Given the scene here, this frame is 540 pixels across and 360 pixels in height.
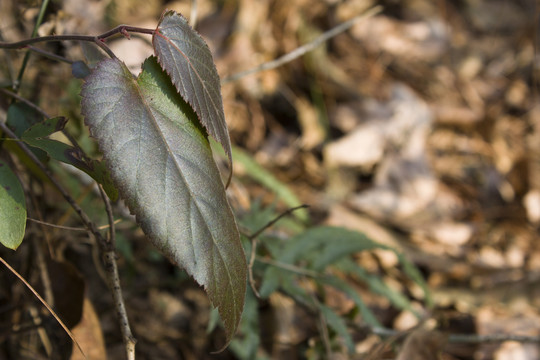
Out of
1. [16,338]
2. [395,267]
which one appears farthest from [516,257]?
[16,338]

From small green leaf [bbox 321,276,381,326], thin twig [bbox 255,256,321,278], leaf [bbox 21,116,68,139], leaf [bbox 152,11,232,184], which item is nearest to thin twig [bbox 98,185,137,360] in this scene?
leaf [bbox 21,116,68,139]

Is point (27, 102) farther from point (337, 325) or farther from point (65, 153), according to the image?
point (337, 325)

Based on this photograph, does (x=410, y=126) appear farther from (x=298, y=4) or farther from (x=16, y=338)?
(x=16, y=338)

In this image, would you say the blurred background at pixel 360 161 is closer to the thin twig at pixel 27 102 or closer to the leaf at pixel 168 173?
the thin twig at pixel 27 102

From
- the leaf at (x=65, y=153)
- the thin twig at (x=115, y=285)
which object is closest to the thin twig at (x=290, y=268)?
Result: the thin twig at (x=115, y=285)

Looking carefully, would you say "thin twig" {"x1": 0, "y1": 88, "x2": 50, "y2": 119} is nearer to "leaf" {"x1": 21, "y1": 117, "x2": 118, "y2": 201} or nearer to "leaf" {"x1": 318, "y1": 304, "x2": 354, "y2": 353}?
"leaf" {"x1": 21, "y1": 117, "x2": 118, "y2": 201}

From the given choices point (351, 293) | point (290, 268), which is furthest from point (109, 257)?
point (351, 293)
